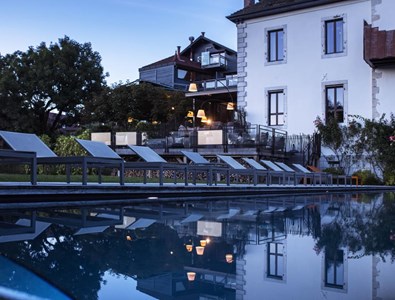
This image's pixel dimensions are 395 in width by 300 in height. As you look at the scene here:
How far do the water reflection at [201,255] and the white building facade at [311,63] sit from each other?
15.0 meters

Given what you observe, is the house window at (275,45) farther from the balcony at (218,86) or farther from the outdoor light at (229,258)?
the outdoor light at (229,258)

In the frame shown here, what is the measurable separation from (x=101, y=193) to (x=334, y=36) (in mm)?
15873

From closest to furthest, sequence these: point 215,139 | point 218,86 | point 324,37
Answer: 1. point 215,139
2. point 324,37
3. point 218,86

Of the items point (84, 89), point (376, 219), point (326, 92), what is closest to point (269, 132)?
point (326, 92)

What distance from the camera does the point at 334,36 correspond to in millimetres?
19812

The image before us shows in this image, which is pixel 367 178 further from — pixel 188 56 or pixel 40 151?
pixel 188 56

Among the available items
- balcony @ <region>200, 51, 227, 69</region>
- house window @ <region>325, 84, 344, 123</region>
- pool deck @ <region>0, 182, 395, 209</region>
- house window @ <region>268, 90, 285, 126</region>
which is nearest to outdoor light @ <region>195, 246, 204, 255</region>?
pool deck @ <region>0, 182, 395, 209</region>

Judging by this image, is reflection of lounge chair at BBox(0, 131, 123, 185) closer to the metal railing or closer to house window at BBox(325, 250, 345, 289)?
house window at BBox(325, 250, 345, 289)

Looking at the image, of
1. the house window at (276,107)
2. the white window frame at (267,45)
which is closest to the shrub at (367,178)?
the house window at (276,107)

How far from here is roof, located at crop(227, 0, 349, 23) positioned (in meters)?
20.0

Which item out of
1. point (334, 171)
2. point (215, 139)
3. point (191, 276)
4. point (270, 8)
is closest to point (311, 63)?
point (270, 8)

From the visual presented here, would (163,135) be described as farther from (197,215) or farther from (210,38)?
(210,38)

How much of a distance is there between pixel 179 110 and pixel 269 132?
9638mm

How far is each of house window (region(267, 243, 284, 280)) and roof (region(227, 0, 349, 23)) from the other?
59.9 feet
